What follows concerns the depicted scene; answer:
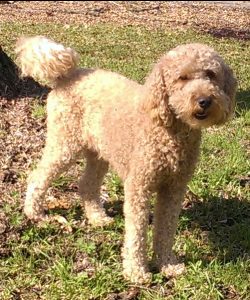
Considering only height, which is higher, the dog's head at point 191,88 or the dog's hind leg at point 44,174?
the dog's head at point 191,88

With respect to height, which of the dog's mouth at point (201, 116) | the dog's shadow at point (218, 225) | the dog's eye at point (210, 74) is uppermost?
the dog's eye at point (210, 74)

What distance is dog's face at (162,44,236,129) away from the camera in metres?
3.39

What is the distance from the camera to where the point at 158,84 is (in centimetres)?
350

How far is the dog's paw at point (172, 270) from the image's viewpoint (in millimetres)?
4008

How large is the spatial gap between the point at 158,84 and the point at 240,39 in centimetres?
1063

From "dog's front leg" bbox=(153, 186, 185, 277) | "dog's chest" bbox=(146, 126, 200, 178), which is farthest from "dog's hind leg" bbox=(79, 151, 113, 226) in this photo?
"dog's chest" bbox=(146, 126, 200, 178)

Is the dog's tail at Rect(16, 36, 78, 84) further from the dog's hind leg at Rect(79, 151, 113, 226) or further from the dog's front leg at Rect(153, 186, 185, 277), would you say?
the dog's front leg at Rect(153, 186, 185, 277)

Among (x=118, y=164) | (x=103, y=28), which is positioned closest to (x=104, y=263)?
(x=118, y=164)

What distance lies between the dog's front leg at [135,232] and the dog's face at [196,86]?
0.63m

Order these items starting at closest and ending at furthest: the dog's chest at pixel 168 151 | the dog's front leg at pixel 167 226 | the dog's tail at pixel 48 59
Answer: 1. the dog's chest at pixel 168 151
2. the dog's front leg at pixel 167 226
3. the dog's tail at pixel 48 59

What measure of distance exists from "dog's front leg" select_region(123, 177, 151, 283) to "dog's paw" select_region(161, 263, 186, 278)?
0.43 ft

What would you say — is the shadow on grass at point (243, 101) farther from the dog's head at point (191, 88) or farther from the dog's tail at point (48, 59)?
the dog's head at point (191, 88)

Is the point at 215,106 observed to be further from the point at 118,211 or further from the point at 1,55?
the point at 1,55

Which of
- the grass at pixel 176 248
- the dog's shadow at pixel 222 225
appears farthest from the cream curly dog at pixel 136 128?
the dog's shadow at pixel 222 225
